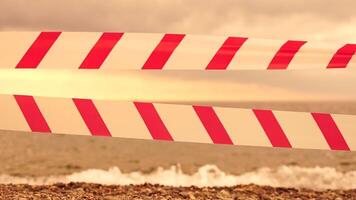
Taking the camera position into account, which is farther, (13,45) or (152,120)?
(13,45)

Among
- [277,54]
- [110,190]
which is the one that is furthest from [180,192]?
[277,54]

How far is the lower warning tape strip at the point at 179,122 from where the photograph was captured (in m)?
3.93

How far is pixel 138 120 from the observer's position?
3926 mm

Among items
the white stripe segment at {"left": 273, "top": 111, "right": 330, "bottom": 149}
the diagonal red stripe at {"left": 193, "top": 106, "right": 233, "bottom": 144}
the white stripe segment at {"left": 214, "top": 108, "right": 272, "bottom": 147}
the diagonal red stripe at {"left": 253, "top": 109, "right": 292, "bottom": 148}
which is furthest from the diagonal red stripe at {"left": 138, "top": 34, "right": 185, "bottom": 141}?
the white stripe segment at {"left": 273, "top": 111, "right": 330, "bottom": 149}

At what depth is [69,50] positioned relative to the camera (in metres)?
4.02

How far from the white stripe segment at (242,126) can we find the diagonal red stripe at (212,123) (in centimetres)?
2

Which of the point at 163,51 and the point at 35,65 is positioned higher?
the point at 35,65

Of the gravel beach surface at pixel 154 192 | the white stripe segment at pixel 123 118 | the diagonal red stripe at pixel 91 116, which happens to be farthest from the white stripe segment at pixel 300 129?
the diagonal red stripe at pixel 91 116

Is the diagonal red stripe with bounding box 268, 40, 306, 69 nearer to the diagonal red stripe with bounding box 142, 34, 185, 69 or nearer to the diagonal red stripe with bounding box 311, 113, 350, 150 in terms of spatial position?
the diagonal red stripe with bounding box 311, 113, 350, 150

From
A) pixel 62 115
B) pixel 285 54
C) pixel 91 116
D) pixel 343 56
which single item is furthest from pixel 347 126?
pixel 62 115

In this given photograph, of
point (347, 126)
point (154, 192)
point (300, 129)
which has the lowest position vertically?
point (347, 126)

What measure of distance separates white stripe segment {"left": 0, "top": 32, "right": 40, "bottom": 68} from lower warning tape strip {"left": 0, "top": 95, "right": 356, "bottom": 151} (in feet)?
0.71

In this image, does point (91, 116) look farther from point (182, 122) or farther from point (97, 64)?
point (182, 122)

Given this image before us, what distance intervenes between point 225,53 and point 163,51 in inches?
13.8
